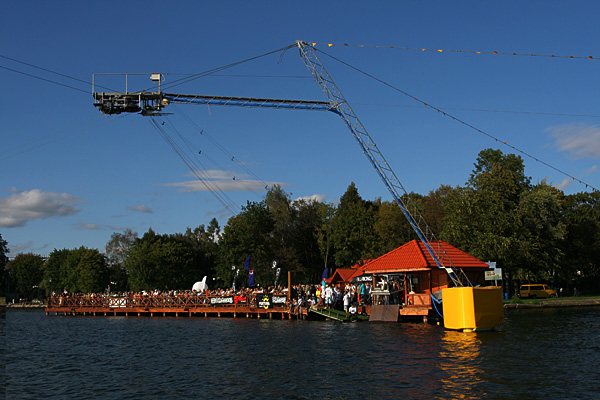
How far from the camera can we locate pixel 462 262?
3878cm

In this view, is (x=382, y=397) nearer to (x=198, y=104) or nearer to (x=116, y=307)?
(x=198, y=104)

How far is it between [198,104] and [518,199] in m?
37.5

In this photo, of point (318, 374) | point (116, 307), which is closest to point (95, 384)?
point (318, 374)

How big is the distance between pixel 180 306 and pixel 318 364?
104ft

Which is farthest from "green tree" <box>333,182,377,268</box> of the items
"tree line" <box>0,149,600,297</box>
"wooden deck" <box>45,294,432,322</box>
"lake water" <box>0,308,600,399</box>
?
"lake water" <box>0,308,600,399</box>

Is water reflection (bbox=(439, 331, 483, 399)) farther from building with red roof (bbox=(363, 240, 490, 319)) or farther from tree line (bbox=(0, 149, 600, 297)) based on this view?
tree line (bbox=(0, 149, 600, 297))

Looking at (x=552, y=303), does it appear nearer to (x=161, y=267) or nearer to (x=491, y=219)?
(x=491, y=219)

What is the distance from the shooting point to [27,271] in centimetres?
10925

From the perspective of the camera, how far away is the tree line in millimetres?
52000

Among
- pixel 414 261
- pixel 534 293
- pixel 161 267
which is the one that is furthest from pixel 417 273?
pixel 161 267

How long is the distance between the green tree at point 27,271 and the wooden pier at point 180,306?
5648 cm

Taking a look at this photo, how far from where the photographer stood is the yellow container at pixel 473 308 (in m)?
26.4

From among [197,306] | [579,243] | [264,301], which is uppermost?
[579,243]

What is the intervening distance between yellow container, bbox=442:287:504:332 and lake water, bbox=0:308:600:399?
650 millimetres
